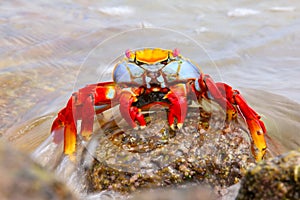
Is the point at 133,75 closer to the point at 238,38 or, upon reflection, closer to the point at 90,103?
the point at 90,103

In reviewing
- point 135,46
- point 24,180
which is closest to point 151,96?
point 24,180

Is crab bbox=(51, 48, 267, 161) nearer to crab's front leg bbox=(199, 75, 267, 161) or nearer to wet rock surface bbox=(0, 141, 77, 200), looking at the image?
crab's front leg bbox=(199, 75, 267, 161)

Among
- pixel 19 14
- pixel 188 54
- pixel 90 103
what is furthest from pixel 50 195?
pixel 19 14

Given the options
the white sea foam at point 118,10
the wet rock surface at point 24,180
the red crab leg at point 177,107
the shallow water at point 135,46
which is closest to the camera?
the wet rock surface at point 24,180

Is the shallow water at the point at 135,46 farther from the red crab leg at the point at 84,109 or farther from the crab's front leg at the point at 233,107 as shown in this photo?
the red crab leg at the point at 84,109

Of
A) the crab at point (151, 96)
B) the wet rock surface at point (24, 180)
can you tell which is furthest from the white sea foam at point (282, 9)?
the wet rock surface at point (24, 180)

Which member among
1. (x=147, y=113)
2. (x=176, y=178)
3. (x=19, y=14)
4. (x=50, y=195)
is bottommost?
(x=176, y=178)

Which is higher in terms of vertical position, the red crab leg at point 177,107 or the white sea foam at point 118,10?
the white sea foam at point 118,10
